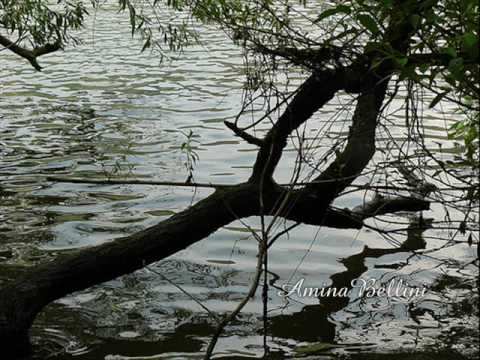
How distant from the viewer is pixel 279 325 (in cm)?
582

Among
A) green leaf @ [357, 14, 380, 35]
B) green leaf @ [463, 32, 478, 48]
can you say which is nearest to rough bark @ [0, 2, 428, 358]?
green leaf @ [357, 14, 380, 35]

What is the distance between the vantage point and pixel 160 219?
789cm

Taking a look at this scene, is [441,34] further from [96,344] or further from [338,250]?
[338,250]

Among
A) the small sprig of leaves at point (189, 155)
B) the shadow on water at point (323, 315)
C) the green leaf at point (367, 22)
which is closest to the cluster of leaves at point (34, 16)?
the small sprig of leaves at point (189, 155)

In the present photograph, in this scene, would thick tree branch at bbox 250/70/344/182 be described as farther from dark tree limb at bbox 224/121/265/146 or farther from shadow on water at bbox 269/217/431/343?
shadow on water at bbox 269/217/431/343

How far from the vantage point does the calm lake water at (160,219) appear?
5.66 metres

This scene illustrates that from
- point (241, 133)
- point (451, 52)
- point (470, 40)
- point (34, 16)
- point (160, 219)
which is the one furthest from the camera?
point (34, 16)

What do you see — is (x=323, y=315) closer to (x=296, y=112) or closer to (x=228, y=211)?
(x=228, y=211)

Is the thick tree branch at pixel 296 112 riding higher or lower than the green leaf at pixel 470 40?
lower

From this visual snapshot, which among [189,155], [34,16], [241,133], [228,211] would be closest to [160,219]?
[189,155]

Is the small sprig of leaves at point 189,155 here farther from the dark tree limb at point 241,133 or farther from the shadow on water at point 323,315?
the shadow on water at point 323,315

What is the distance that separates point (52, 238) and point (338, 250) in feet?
7.95

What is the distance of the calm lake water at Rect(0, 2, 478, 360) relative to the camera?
5656mm

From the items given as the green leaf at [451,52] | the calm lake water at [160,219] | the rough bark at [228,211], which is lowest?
the calm lake water at [160,219]
